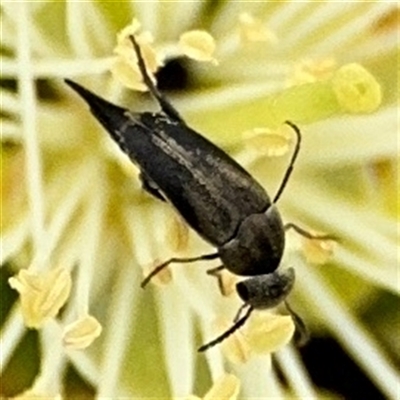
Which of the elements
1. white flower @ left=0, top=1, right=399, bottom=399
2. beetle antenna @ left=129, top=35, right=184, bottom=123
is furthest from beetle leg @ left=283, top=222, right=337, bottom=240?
beetle antenna @ left=129, top=35, right=184, bottom=123

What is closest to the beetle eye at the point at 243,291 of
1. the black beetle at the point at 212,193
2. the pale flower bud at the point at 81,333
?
the black beetle at the point at 212,193

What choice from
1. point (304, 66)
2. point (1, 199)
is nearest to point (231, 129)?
point (304, 66)

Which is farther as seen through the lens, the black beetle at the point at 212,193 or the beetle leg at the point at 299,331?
the beetle leg at the point at 299,331

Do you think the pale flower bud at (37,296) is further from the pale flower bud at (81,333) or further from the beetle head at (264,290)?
the beetle head at (264,290)

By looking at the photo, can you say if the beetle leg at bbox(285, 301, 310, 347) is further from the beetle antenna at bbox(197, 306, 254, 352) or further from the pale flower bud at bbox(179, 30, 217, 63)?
the pale flower bud at bbox(179, 30, 217, 63)

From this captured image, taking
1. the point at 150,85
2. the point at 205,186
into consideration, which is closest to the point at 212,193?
the point at 205,186

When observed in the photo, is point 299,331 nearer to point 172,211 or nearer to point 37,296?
point 172,211
